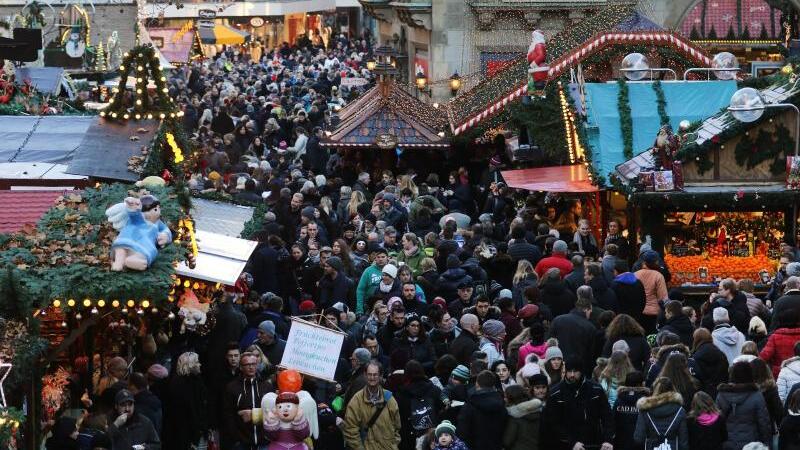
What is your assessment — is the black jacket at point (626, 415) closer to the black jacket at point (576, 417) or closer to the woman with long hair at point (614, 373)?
the black jacket at point (576, 417)

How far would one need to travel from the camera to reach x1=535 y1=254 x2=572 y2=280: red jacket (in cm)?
1997

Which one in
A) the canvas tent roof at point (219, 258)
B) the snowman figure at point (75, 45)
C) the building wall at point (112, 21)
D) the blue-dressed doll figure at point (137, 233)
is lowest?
the canvas tent roof at point (219, 258)

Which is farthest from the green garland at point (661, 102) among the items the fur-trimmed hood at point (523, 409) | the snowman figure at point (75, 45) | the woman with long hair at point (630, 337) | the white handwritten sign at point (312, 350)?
the snowman figure at point (75, 45)

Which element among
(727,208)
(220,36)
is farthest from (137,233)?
(220,36)

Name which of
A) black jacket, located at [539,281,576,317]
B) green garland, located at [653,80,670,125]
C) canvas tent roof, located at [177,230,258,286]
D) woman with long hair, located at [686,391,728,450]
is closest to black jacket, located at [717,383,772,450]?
woman with long hair, located at [686,391,728,450]

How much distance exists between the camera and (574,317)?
665 inches

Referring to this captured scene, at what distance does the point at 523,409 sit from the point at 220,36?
57.0m

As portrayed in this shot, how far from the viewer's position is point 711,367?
15.5m

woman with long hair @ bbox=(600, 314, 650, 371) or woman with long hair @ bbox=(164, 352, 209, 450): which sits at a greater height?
woman with long hair @ bbox=(600, 314, 650, 371)

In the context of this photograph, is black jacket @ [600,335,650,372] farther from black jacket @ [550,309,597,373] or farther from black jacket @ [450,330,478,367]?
black jacket @ [450,330,478,367]

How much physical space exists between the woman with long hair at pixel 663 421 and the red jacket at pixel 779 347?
2.29 m

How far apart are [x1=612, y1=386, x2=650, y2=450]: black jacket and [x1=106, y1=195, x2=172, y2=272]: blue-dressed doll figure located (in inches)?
149

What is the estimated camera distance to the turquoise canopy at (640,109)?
24672 millimetres

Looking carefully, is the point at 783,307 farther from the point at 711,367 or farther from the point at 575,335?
the point at 575,335
